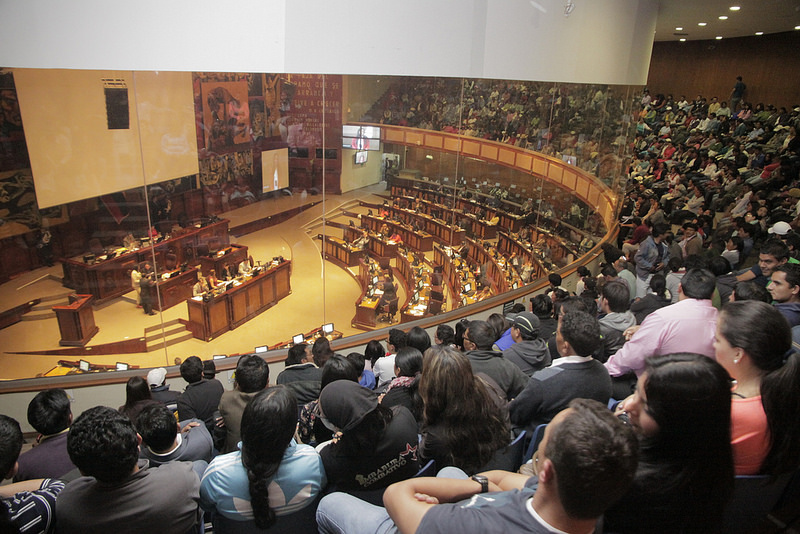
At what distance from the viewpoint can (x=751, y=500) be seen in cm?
167

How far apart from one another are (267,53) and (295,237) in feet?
10.4

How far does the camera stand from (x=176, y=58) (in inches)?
165

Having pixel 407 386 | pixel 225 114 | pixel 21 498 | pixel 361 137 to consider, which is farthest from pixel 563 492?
pixel 361 137

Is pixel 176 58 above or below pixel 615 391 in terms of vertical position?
above

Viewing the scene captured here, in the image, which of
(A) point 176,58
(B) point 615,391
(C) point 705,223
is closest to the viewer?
(B) point 615,391

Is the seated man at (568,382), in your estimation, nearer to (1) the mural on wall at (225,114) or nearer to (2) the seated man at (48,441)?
(2) the seated man at (48,441)

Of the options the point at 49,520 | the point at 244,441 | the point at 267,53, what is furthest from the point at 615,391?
the point at 267,53

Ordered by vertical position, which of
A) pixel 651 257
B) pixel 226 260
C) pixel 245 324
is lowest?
pixel 245 324

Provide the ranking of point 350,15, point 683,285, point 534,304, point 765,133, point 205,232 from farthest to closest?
point 765,133, point 205,232, point 350,15, point 534,304, point 683,285

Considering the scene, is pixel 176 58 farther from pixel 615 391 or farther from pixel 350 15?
pixel 615 391

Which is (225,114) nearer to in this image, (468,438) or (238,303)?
(238,303)

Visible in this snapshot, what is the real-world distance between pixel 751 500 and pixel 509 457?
0.84 meters

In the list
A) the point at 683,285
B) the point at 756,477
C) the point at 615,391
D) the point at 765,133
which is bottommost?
the point at 615,391

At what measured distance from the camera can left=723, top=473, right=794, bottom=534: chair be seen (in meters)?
1.64
